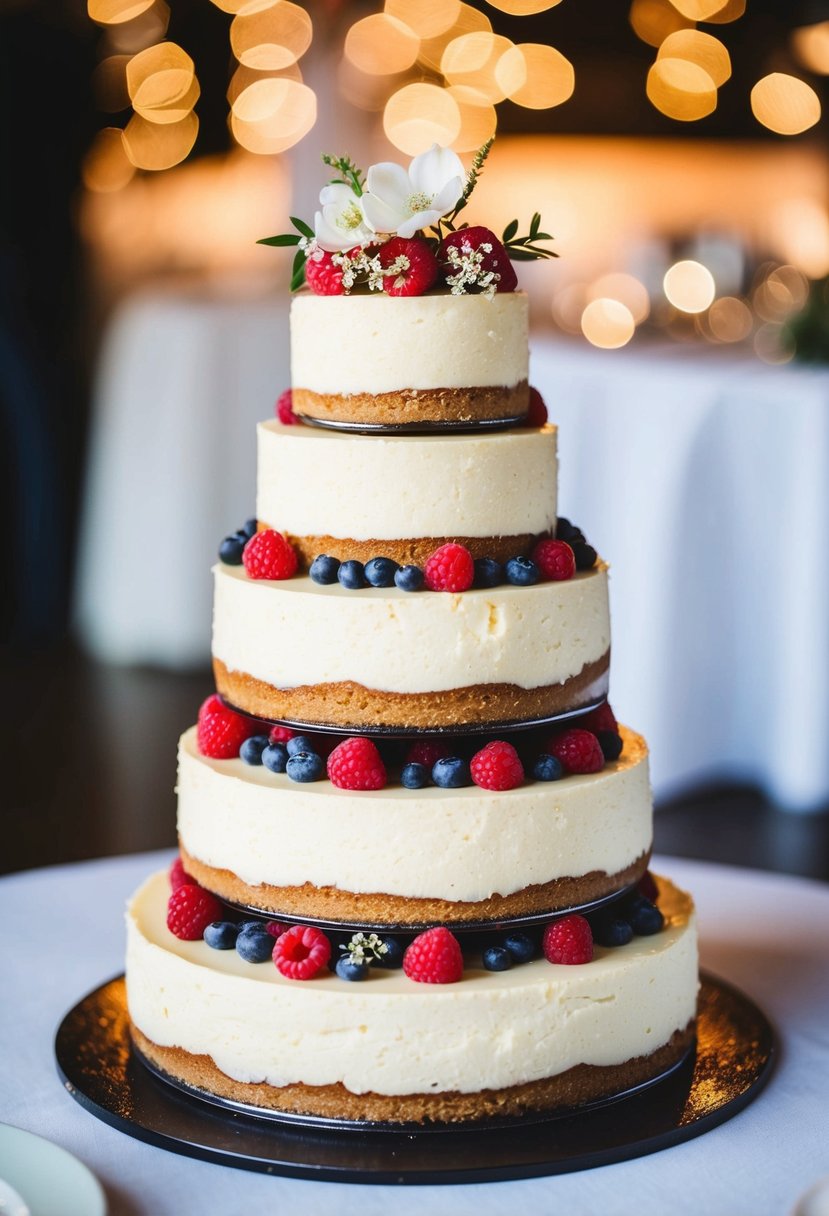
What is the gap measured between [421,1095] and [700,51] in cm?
686

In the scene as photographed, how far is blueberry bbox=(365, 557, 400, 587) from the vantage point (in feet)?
6.66

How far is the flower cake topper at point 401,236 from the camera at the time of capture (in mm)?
1985

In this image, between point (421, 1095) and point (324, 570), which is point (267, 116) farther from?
point (421, 1095)

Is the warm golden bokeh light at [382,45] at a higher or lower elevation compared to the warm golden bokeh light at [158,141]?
higher

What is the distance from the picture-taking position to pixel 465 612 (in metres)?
2.00

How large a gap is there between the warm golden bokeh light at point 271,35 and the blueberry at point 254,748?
6.52m

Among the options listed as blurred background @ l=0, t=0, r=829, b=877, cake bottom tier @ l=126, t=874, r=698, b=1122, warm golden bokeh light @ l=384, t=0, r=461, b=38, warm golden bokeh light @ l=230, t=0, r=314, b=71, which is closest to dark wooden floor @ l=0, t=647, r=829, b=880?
blurred background @ l=0, t=0, r=829, b=877

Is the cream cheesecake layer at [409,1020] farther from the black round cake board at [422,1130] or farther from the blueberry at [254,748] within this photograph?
the blueberry at [254,748]

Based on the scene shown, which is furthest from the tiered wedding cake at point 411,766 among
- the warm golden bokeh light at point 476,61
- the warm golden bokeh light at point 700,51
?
the warm golden bokeh light at point 476,61

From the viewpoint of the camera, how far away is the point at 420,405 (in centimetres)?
205

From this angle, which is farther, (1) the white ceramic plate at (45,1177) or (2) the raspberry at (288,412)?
(2) the raspberry at (288,412)

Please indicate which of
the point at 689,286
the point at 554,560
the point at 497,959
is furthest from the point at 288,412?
the point at 689,286

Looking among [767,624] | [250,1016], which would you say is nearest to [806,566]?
[767,624]

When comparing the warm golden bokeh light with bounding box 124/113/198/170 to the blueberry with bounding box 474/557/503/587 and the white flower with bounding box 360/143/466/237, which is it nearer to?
the white flower with bounding box 360/143/466/237
